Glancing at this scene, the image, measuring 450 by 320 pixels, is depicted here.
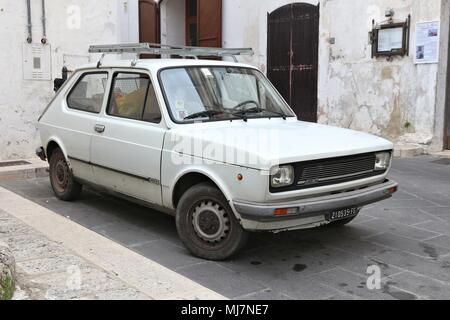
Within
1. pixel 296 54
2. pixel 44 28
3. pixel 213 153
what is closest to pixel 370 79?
pixel 296 54

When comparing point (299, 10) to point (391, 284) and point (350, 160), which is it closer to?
point (350, 160)

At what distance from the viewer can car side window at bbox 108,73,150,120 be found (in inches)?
208

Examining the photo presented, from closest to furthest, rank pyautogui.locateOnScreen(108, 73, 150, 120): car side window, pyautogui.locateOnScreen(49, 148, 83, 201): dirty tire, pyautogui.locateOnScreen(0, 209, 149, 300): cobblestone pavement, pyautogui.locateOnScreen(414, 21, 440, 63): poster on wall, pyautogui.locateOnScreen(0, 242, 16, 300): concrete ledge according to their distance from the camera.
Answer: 1. pyautogui.locateOnScreen(0, 242, 16, 300): concrete ledge
2. pyautogui.locateOnScreen(0, 209, 149, 300): cobblestone pavement
3. pyautogui.locateOnScreen(108, 73, 150, 120): car side window
4. pyautogui.locateOnScreen(49, 148, 83, 201): dirty tire
5. pyautogui.locateOnScreen(414, 21, 440, 63): poster on wall

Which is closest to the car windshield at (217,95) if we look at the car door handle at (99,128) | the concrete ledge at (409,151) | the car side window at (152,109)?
the car side window at (152,109)

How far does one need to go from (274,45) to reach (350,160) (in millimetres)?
9493

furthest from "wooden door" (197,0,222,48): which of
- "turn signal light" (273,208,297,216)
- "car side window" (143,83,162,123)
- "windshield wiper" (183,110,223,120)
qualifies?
"turn signal light" (273,208,297,216)

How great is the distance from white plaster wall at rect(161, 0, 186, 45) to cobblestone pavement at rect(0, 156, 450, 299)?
11.2 m

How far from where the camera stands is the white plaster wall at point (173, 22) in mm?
17234

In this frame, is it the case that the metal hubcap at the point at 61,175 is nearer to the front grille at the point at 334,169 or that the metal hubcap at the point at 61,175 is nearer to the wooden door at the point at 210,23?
the front grille at the point at 334,169

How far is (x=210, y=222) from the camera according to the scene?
448 centimetres

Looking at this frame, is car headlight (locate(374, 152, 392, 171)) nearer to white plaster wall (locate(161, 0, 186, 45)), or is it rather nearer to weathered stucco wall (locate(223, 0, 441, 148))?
weathered stucco wall (locate(223, 0, 441, 148))

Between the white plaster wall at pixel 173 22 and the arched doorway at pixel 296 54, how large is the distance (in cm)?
470

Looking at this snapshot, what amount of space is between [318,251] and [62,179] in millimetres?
3405

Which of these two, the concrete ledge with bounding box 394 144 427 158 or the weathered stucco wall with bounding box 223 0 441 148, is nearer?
the concrete ledge with bounding box 394 144 427 158
